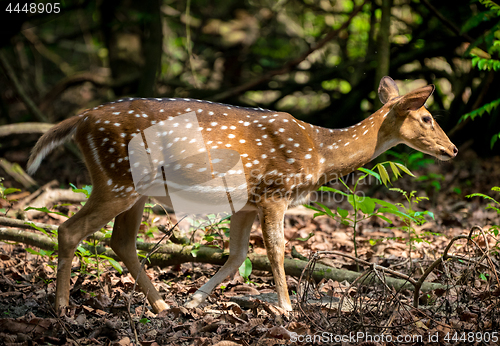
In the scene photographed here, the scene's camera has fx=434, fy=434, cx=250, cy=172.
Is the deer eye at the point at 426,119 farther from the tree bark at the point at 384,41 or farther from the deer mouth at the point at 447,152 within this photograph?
the tree bark at the point at 384,41

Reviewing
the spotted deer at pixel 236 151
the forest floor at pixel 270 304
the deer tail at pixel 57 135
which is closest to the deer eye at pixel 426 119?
the spotted deer at pixel 236 151

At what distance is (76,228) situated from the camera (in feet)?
11.7

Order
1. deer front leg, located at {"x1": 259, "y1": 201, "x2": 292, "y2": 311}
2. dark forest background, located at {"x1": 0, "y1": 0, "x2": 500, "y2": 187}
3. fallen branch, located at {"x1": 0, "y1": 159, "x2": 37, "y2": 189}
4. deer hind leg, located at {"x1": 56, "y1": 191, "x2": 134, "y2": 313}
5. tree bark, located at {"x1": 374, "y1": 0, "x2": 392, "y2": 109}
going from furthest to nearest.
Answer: dark forest background, located at {"x1": 0, "y1": 0, "x2": 500, "y2": 187}
fallen branch, located at {"x1": 0, "y1": 159, "x2": 37, "y2": 189}
tree bark, located at {"x1": 374, "y1": 0, "x2": 392, "y2": 109}
deer front leg, located at {"x1": 259, "y1": 201, "x2": 292, "y2": 311}
deer hind leg, located at {"x1": 56, "y1": 191, "x2": 134, "y2": 313}

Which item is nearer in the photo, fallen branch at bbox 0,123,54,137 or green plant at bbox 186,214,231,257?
green plant at bbox 186,214,231,257

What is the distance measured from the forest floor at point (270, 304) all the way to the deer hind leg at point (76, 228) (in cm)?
23

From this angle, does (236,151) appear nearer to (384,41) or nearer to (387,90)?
(387,90)

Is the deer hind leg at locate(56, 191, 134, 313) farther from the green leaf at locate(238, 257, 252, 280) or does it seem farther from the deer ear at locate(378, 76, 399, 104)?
the deer ear at locate(378, 76, 399, 104)

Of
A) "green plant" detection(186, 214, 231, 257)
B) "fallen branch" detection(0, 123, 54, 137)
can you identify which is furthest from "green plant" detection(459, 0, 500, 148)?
"fallen branch" detection(0, 123, 54, 137)

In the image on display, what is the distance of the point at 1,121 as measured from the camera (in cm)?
956

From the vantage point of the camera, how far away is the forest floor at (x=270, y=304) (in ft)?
9.51

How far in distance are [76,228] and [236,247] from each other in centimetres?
146

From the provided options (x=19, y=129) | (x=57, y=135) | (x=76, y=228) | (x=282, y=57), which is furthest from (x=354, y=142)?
(x=282, y=57)

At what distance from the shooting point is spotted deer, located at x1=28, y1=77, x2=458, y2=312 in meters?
3.65

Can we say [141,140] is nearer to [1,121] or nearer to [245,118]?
[245,118]
